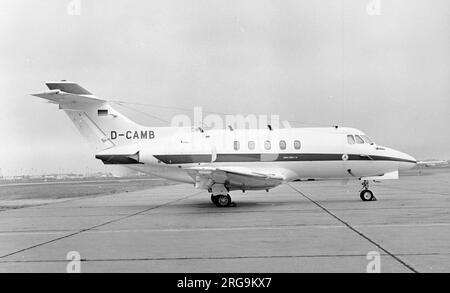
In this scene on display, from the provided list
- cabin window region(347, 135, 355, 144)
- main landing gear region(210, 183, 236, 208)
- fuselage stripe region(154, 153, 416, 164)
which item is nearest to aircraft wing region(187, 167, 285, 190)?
main landing gear region(210, 183, 236, 208)

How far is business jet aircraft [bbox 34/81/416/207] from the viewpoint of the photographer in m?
18.4

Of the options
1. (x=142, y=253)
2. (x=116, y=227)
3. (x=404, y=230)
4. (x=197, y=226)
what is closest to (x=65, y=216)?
(x=116, y=227)

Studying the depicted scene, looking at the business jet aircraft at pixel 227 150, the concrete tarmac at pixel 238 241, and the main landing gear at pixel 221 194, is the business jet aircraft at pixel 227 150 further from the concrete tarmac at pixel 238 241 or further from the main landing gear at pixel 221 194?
the concrete tarmac at pixel 238 241

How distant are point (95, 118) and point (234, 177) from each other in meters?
6.43

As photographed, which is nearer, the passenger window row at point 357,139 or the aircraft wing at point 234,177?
the aircraft wing at point 234,177

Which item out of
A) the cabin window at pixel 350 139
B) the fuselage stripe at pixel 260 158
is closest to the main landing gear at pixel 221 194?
the fuselage stripe at pixel 260 158

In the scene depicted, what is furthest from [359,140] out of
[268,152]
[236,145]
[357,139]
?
[236,145]

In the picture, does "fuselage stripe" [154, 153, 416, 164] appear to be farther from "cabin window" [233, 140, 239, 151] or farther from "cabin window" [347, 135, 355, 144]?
"cabin window" [347, 135, 355, 144]

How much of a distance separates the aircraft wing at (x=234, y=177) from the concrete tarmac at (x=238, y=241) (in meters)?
1.56

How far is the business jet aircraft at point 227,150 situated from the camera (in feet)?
60.4

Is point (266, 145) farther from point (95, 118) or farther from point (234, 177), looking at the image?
point (95, 118)

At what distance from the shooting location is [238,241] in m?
9.88
